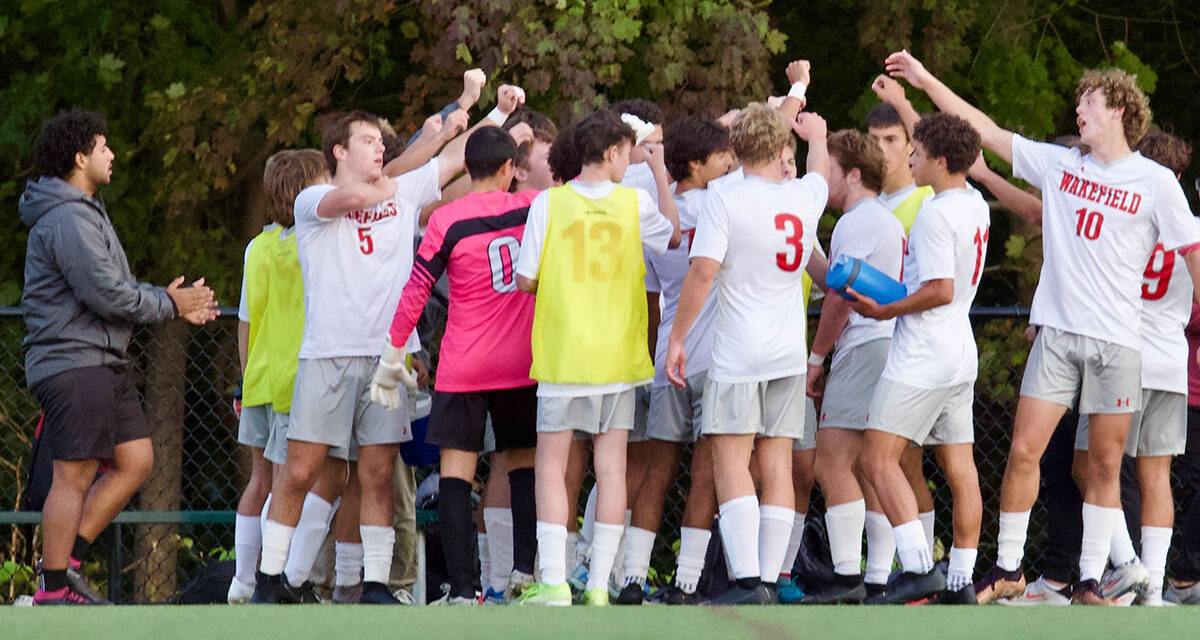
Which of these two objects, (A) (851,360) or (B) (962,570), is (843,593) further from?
(A) (851,360)

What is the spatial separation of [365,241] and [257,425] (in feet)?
3.40

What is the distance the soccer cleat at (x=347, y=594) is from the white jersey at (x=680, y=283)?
157 centimetres

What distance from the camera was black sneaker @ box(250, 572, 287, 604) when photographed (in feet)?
22.1

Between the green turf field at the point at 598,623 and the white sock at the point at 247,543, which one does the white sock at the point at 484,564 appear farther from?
the green turf field at the point at 598,623

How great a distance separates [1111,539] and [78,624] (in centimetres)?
390

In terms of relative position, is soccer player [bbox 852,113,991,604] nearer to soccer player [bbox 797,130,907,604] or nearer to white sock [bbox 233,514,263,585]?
soccer player [bbox 797,130,907,604]

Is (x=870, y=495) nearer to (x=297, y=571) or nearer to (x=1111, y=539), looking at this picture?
(x=1111, y=539)

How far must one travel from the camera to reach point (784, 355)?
6344 millimetres

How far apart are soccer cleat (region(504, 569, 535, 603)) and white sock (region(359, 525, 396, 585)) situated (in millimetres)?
492

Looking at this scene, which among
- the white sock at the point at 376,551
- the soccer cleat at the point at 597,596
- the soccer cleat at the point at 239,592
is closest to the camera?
the soccer cleat at the point at 597,596

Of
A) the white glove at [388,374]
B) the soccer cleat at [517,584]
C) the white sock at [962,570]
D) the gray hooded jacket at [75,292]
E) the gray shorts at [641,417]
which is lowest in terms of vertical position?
the soccer cleat at [517,584]

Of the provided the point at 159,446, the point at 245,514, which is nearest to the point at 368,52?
the point at 159,446

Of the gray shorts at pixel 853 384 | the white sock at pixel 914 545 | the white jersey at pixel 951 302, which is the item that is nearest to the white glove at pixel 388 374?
the gray shorts at pixel 853 384

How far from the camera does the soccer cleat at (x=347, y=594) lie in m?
7.15
